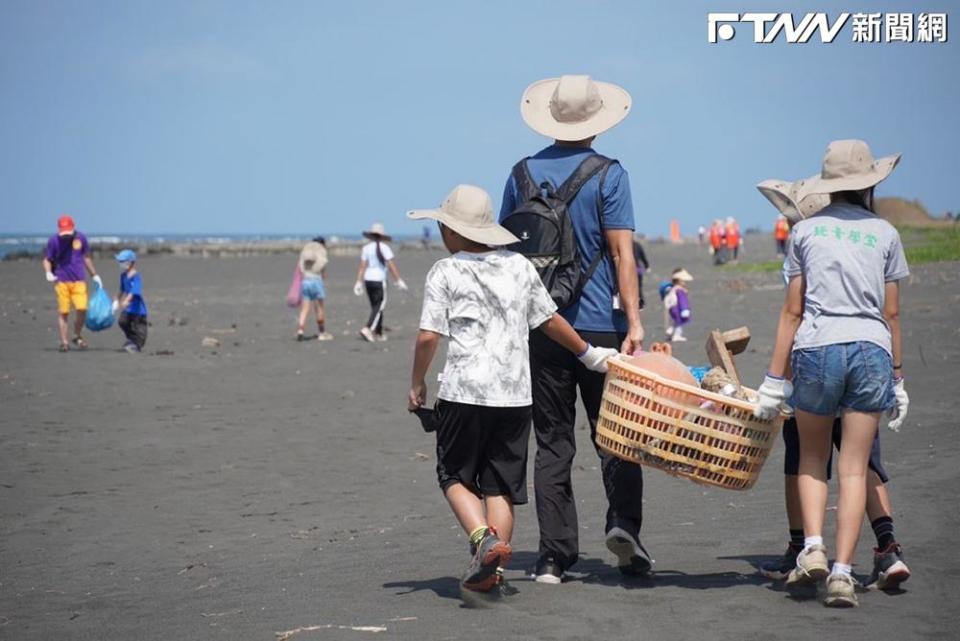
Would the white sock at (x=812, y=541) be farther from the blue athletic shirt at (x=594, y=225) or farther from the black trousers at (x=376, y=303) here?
the black trousers at (x=376, y=303)

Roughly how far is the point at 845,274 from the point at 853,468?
0.89m

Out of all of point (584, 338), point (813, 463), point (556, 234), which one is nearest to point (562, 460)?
point (584, 338)

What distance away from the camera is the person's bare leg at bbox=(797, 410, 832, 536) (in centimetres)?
599

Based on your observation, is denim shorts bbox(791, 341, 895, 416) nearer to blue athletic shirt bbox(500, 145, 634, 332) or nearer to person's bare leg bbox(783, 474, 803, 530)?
person's bare leg bbox(783, 474, 803, 530)

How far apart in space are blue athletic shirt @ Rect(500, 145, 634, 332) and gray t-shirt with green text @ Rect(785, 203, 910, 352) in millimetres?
989

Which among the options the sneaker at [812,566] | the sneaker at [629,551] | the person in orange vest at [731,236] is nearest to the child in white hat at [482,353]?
the sneaker at [629,551]

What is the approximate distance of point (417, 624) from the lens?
18.9 ft

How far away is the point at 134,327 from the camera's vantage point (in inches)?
768

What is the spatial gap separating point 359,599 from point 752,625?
75.3 inches

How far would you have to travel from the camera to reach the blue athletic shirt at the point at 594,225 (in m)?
6.57

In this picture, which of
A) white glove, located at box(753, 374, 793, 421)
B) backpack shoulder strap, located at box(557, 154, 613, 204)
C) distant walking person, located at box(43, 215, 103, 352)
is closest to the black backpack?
backpack shoulder strap, located at box(557, 154, 613, 204)

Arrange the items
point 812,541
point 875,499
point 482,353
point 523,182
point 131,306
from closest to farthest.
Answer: point 812,541 < point 482,353 < point 875,499 < point 523,182 < point 131,306

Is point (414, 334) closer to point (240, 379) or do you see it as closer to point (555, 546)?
point (240, 379)

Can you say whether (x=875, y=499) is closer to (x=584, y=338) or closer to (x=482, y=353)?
(x=584, y=338)
